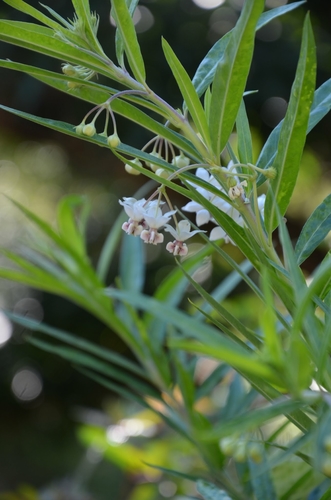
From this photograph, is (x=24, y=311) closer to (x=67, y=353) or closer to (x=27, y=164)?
(x=27, y=164)

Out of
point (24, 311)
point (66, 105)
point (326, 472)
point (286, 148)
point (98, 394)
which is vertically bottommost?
point (98, 394)

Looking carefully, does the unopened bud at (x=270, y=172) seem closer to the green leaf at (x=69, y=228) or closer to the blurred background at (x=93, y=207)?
the green leaf at (x=69, y=228)

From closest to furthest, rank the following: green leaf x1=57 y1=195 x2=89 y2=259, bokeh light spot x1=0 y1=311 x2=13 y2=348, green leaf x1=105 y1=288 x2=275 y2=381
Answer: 1. green leaf x1=105 y1=288 x2=275 y2=381
2. green leaf x1=57 y1=195 x2=89 y2=259
3. bokeh light spot x1=0 y1=311 x2=13 y2=348

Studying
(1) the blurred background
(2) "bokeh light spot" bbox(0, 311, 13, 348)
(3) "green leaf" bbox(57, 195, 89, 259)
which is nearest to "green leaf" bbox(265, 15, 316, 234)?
(3) "green leaf" bbox(57, 195, 89, 259)

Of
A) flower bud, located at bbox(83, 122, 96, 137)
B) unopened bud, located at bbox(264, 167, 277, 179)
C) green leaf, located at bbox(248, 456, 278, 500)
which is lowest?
green leaf, located at bbox(248, 456, 278, 500)

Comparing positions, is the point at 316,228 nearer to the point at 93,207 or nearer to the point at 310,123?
the point at 310,123

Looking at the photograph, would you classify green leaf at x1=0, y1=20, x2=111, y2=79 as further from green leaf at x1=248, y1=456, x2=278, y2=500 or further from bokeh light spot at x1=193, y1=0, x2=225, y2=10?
bokeh light spot at x1=193, y1=0, x2=225, y2=10

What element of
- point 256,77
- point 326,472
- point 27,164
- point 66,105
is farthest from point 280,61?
point 326,472
